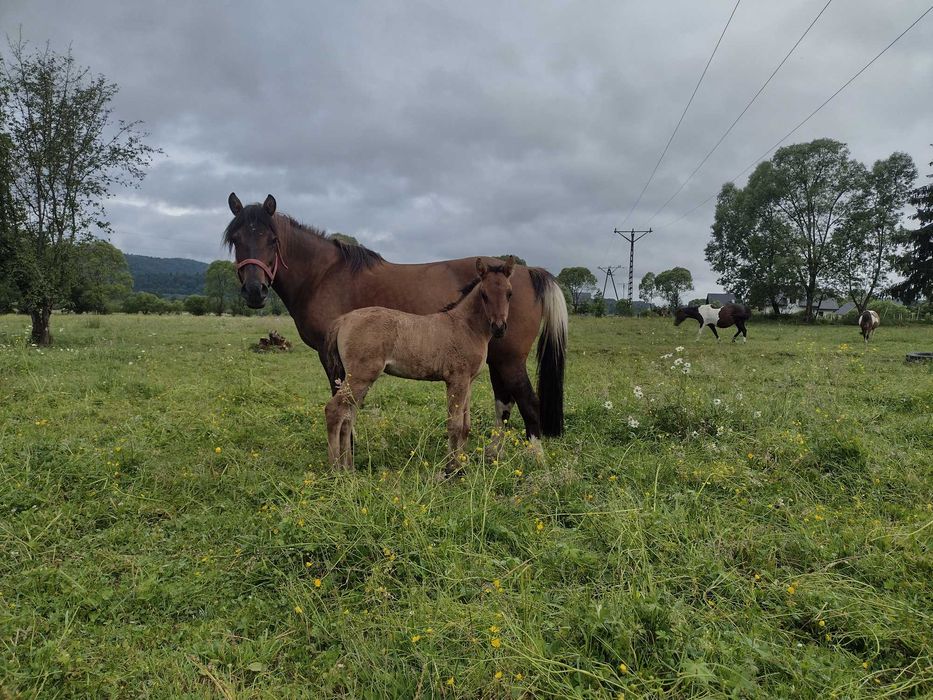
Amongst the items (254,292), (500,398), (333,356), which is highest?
(254,292)

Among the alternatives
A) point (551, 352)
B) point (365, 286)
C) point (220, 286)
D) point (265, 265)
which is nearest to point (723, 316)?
point (551, 352)

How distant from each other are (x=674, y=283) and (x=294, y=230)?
3692 inches

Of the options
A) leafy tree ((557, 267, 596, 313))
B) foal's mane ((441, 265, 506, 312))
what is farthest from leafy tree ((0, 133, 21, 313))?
leafy tree ((557, 267, 596, 313))

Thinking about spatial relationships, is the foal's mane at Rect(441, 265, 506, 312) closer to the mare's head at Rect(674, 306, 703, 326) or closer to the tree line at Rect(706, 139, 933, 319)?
the mare's head at Rect(674, 306, 703, 326)

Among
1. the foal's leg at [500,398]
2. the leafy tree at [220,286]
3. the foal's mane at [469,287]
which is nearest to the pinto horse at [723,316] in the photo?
the foal's leg at [500,398]

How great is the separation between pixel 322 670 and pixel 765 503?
3.50 metres

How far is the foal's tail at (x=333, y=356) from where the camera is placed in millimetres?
4457

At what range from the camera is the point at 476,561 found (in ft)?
9.28

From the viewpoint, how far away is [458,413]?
445 cm

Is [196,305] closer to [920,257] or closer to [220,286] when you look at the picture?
[220,286]

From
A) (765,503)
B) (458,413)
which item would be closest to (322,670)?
(458,413)

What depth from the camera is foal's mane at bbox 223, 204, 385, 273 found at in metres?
4.71

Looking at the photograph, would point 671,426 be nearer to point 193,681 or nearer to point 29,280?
point 193,681

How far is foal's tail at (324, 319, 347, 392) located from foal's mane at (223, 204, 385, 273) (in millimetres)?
1005
